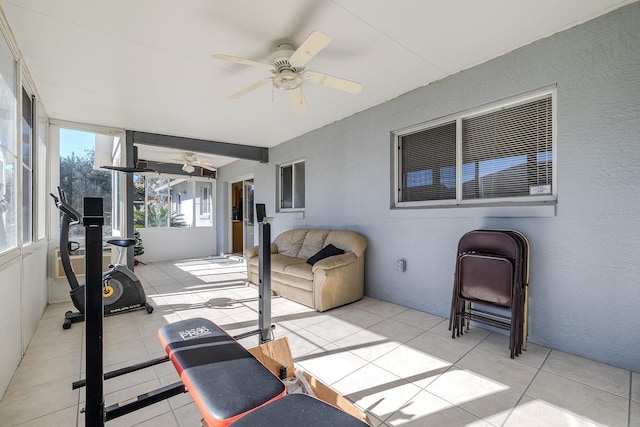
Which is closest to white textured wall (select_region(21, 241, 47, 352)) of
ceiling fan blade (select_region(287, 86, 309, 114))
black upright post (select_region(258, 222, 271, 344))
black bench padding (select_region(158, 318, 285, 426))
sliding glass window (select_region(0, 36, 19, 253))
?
sliding glass window (select_region(0, 36, 19, 253))

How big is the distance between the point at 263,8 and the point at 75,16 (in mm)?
1418

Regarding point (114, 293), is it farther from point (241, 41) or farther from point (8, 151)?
point (241, 41)

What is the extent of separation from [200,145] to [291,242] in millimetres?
2593

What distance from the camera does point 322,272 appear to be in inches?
134

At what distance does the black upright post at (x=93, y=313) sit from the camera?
116 centimetres

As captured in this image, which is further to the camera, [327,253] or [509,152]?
[327,253]

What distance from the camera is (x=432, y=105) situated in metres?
3.29

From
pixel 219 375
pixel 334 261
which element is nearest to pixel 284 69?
pixel 334 261

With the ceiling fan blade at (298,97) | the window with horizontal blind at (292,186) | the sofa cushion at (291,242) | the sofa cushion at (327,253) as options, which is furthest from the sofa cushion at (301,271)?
the ceiling fan blade at (298,97)

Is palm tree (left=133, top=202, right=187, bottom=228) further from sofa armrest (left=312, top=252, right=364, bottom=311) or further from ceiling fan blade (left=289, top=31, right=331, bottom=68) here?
ceiling fan blade (left=289, top=31, right=331, bottom=68)

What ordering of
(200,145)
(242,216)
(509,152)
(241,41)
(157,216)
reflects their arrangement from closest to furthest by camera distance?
1. (241,41)
2. (509,152)
3. (200,145)
4. (157,216)
5. (242,216)

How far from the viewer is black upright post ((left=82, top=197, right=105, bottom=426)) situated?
116 cm

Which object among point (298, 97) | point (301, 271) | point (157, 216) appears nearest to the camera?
point (298, 97)

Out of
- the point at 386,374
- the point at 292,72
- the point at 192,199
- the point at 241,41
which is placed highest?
the point at 241,41
